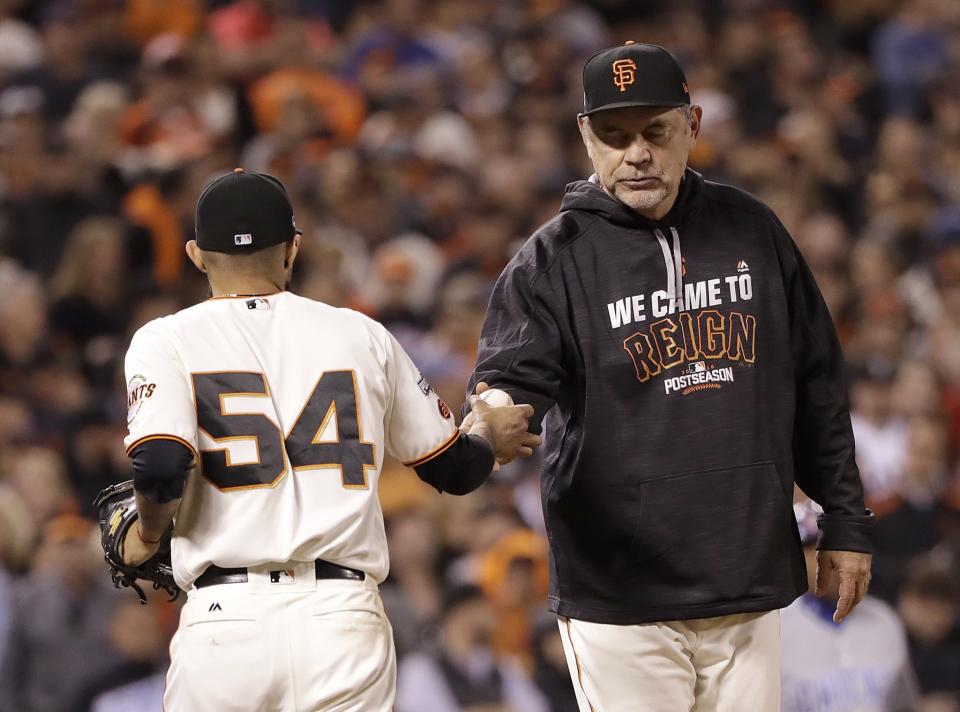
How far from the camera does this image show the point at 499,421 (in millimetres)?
3814

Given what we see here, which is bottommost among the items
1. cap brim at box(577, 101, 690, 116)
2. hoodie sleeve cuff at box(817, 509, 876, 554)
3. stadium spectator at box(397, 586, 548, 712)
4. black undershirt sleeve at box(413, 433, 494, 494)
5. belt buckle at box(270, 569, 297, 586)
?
stadium spectator at box(397, 586, 548, 712)

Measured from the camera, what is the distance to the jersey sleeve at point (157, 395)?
3.35 meters

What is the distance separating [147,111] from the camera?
31.1 ft

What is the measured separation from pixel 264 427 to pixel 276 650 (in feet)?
1.66

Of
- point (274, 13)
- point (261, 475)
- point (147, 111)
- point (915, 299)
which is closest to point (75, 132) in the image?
point (147, 111)

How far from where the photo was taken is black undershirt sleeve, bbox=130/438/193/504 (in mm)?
3307

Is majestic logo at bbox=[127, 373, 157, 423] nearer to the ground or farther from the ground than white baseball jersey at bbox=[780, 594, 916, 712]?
farther from the ground

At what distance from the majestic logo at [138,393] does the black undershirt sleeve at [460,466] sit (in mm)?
724

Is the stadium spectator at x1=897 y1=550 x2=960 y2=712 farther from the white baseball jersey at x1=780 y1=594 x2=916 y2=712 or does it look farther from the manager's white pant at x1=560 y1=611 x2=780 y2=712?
the manager's white pant at x1=560 y1=611 x2=780 y2=712

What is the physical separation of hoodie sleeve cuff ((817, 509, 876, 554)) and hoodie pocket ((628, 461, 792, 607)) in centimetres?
25

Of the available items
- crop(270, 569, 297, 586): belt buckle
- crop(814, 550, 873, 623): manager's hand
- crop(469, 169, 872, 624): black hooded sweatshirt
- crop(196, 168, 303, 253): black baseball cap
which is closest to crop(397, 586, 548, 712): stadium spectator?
crop(469, 169, 872, 624): black hooded sweatshirt

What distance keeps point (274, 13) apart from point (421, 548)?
525 centimetres

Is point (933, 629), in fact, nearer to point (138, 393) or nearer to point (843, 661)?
point (843, 661)

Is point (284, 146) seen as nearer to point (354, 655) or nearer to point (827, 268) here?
point (827, 268)
